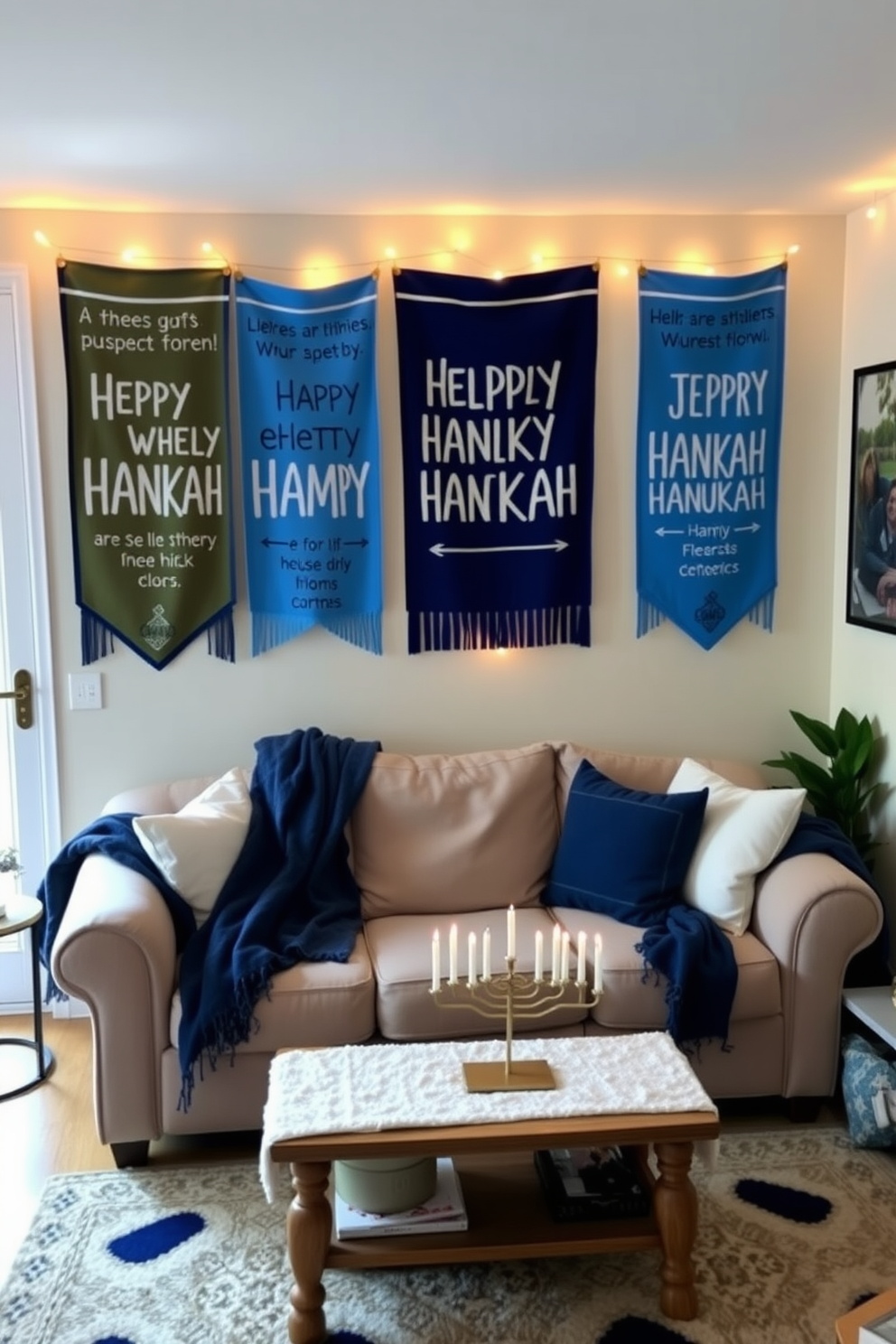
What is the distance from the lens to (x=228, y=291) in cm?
358

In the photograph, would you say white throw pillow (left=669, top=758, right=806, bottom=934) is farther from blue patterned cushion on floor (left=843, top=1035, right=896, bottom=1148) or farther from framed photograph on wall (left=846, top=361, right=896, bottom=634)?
framed photograph on wall (left=846, top=361, right=896, bottom=634)

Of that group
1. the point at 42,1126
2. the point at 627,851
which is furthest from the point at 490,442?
the point at 42,1126

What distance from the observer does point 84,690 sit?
3670 mm

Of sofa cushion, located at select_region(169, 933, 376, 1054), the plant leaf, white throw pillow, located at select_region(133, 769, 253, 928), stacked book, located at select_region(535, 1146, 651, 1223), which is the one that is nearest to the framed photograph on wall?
the plant leaf

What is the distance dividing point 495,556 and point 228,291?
116 centimetres

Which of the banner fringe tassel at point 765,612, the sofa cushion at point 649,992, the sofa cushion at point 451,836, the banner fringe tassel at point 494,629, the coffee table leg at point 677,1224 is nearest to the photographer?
the coffee table leg at point 677,1224

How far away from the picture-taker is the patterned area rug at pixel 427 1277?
2.32m

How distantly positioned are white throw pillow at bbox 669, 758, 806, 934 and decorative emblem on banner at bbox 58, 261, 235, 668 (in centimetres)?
164

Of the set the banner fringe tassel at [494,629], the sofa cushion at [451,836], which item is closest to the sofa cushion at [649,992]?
the sofa cushion at [451,836]

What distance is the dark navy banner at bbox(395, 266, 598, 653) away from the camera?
3.64 meters

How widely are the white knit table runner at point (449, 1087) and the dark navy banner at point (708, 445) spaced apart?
167 centimetres

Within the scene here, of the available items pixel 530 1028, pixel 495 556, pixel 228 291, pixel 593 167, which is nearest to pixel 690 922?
pixel 530 1028

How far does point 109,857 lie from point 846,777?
7.29ft

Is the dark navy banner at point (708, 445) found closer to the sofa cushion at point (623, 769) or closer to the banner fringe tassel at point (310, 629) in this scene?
the sofa cushion at point (623, 769)
